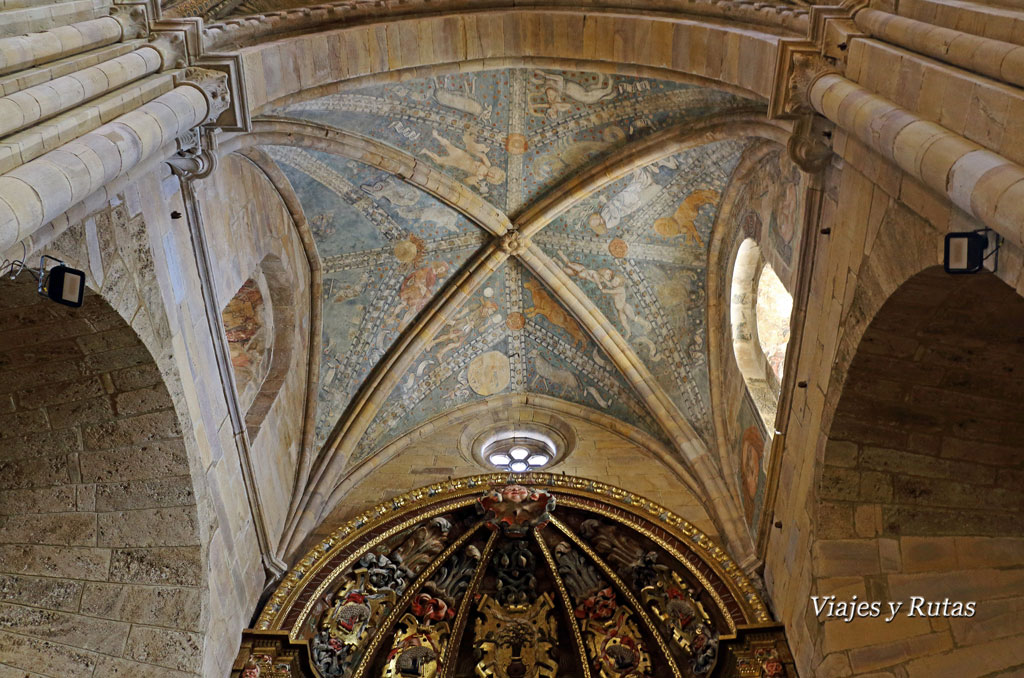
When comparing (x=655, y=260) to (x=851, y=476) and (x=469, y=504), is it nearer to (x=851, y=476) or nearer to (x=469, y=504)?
(x=469, y=504)

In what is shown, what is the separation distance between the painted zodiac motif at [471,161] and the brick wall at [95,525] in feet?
15.8

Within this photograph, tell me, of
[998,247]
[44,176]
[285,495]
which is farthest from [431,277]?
[998,247]

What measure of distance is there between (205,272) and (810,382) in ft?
15.8

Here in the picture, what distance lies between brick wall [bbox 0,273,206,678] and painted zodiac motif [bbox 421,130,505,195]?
4828mm

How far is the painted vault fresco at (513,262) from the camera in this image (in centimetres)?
1023

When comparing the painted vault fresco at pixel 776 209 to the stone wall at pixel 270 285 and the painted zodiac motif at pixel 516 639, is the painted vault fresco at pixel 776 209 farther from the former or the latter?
the stone wall at pixel 270 285

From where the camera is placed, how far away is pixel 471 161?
35.7 feet

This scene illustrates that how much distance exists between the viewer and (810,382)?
7285 millimetres

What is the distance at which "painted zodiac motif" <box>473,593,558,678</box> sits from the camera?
9.17m

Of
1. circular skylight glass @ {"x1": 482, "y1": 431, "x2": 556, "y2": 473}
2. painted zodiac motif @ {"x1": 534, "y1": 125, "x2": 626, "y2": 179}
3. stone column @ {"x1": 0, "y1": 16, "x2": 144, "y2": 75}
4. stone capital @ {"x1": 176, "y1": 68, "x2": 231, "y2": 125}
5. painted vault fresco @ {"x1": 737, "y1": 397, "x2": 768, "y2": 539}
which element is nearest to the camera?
stone column @ {"x1": 0, "y1": 16, "x2": 144, "y2": 75}

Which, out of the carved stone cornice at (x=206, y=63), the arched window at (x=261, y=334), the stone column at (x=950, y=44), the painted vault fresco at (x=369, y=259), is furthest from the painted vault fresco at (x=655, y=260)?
the carved stone cornice at (x=206, y=63)

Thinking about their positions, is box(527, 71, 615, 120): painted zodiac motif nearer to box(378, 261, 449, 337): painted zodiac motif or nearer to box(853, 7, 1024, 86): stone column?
box(378, 261, 449, 337): painted zodiac motif

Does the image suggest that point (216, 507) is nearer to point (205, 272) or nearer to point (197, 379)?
point (197, 379)

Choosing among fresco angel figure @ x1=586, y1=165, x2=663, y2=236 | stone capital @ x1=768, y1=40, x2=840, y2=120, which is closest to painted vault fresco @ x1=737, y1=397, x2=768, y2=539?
fresco angel figure @ x1=586, y1=165, x2=663, y2=236
